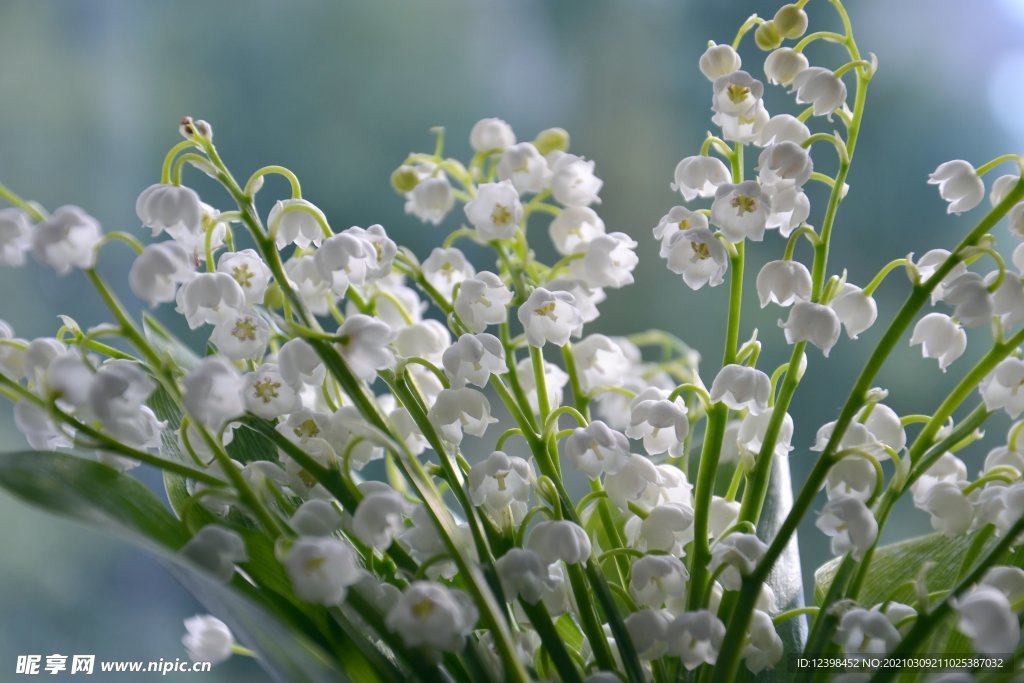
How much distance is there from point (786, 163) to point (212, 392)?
261 mm

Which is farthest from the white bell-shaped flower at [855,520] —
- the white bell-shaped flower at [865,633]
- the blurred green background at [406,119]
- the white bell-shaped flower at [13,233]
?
the blurred green background at [406,119]

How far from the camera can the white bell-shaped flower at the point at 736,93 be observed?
1.54ft

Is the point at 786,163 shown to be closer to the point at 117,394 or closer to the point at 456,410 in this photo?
the point at 456,410

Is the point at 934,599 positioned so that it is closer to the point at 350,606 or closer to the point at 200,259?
the point at 350,606

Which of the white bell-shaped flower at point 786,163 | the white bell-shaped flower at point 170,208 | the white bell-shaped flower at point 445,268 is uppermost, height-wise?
the white bell-shaped flower at point 786,163

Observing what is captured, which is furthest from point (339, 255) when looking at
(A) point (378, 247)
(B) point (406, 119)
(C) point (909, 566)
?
(B) point (406, 119)

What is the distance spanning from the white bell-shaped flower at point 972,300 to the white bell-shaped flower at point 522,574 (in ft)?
0.67

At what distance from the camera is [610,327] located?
1.46m

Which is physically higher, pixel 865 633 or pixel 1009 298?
pixel 1009 298

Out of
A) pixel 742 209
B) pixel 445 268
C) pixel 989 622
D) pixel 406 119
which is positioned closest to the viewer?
pixel 989 622

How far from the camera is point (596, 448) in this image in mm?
454

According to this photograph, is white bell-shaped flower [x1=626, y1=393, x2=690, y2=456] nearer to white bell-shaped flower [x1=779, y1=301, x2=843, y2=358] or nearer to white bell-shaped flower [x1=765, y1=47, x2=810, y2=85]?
white bell-shaped flower [x1=779, y1=301, x2=843, y2=358]

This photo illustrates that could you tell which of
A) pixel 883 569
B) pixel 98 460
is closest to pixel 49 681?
pixel 98 460

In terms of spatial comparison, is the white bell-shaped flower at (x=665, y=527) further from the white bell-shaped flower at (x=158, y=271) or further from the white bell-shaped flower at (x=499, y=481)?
the white bell-shaped flower at (x=158, y=271)
